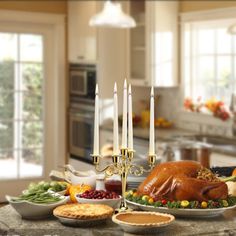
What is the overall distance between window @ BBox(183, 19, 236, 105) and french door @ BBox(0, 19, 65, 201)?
5.72ft

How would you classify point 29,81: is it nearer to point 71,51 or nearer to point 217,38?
point 71,51

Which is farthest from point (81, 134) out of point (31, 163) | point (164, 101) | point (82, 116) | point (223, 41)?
point (223, 41)

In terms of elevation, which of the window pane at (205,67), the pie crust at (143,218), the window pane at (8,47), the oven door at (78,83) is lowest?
the pie crust at (143,218)

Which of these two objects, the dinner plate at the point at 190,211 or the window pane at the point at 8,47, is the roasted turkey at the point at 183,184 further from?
the window pane at the point at 8,47

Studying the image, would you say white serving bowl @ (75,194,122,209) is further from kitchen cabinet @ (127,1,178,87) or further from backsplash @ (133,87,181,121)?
backsplash @ (133,87,181,121)

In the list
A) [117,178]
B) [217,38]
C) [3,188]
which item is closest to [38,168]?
[3,188]

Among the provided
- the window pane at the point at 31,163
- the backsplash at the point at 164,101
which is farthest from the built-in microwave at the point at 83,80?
A: the window pane at the point at 31,163

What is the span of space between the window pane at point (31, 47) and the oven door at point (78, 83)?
1.47 ft

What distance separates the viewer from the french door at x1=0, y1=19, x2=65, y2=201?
741cm

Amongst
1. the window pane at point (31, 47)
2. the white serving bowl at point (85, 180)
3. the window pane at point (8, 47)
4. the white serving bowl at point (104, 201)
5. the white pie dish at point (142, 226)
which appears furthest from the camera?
the window pane at point (31, 47)

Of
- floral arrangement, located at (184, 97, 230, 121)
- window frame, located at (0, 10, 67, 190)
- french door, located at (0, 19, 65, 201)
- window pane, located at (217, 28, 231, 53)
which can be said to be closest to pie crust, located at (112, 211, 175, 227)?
floral arrangement, located at (184, 97, 230, 121)

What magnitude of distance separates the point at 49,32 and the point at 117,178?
438 centimetres

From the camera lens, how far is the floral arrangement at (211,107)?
243 inches

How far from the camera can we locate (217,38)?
6605 millimetres
